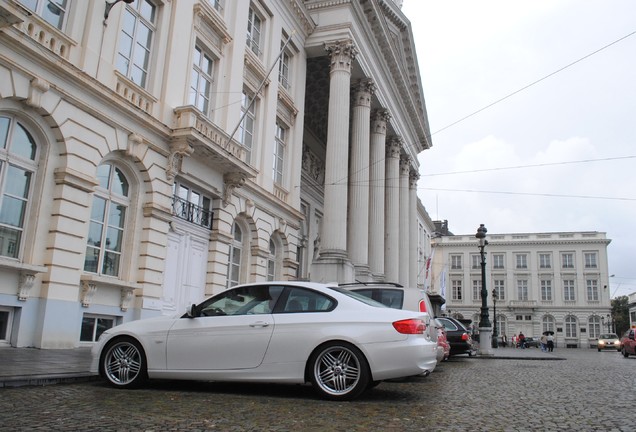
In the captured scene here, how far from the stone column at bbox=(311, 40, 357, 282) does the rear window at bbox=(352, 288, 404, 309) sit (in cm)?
1051

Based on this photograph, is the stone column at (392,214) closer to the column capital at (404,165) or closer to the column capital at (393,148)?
the column capital at (393,148)

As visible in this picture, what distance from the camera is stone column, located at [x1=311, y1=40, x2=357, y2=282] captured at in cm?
2186

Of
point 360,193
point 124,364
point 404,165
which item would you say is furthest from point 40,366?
point 404,165

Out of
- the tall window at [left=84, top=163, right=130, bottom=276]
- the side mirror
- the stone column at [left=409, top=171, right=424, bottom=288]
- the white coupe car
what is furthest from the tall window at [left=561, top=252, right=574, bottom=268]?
the side mirror

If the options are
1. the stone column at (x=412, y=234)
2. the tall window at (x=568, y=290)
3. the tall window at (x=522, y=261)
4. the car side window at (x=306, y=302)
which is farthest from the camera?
the tall window at (x=522, y=261)

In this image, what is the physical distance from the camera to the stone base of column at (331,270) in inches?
849

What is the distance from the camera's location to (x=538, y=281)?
265 feet

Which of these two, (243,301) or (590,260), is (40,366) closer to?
(243,301)

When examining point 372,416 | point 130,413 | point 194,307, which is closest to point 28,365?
point 194,307

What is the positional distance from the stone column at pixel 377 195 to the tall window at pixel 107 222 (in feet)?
53.9

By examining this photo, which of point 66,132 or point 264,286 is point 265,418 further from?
point 66,132

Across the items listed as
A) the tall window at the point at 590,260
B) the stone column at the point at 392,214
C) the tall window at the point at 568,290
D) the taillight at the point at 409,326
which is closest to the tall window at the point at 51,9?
the taillight at the point at 409,326

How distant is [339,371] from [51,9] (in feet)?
32.9

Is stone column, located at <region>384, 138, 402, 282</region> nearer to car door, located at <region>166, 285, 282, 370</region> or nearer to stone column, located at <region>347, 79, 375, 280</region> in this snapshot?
stone column, located at <region>347, 79, 375, 280</region>
